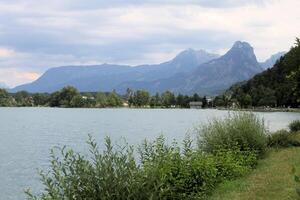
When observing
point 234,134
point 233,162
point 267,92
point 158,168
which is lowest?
point 233,162

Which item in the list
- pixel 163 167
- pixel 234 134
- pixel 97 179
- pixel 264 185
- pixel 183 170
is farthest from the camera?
pixel 234 134

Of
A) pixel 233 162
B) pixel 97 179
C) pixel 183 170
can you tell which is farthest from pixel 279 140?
pixel 97 179

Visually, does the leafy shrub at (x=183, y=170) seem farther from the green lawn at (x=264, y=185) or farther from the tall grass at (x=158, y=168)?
the green lawn at (x=264, y=185)

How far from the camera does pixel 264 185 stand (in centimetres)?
1509

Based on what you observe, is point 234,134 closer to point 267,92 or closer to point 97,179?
point 97,179

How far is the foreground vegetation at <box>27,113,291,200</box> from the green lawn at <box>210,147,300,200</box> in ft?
1.53

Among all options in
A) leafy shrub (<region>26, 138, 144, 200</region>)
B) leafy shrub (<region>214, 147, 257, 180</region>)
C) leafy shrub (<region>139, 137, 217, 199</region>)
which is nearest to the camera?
leafy shrub (<region>26, 138, 144, 200</region>)

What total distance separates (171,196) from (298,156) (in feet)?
30.7

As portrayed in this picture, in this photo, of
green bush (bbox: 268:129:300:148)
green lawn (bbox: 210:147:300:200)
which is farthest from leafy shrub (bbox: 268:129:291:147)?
green lawn (bbox: 210:147:300:200)

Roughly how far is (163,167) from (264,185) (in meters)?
3.31

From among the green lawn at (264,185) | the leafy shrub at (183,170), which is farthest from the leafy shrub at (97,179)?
the green lawn at (264,185)

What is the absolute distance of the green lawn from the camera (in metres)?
13.5

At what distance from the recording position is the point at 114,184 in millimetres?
10297

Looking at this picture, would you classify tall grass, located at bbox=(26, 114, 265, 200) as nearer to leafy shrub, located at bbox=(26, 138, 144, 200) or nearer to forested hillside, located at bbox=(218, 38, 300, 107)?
leafy shrub, located at bbox=(26, 138, 144, 200)
